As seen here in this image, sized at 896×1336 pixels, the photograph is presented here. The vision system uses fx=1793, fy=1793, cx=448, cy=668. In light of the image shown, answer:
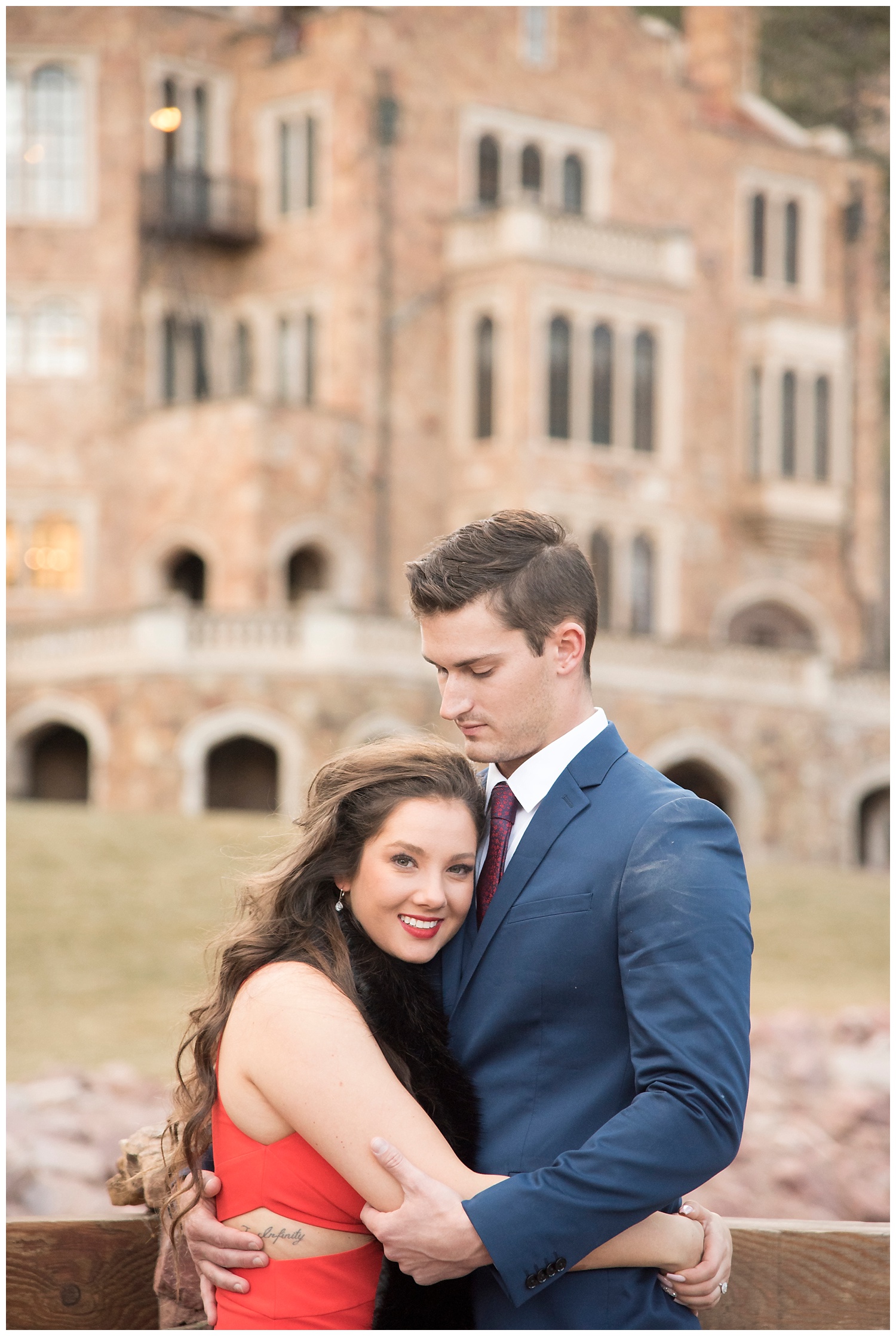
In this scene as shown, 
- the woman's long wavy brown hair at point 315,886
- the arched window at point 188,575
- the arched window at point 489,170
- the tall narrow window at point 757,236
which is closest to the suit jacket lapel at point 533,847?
the woman's long wavy brown hair at point 315,886

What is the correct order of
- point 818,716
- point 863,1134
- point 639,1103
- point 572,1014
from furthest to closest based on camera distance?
1. point 818,716
2. point 863,1134
3. point 572,1014
4. point 639,1103

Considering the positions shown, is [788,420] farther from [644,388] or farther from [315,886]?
[315,886]

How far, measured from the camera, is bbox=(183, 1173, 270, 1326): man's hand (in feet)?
11.1

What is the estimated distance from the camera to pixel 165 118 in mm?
29328

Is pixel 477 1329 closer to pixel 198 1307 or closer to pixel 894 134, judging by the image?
pixel 198 1307

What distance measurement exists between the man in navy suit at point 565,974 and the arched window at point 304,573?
26.0m

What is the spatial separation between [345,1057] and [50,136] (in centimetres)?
2840

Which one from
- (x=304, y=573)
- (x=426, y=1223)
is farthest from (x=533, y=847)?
(x=304, y=573)

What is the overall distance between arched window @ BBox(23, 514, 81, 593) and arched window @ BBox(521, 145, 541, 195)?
385 inches

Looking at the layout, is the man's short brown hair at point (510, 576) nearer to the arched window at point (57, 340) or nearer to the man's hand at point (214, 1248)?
the man's hand at point (214, 1248)

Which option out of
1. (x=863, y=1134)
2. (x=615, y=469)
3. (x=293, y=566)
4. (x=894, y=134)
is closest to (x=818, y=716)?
(x=615, y=469)

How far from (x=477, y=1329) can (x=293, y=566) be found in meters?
26.7

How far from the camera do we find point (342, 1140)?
3.19 metres

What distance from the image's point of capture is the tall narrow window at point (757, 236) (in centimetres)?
3294
